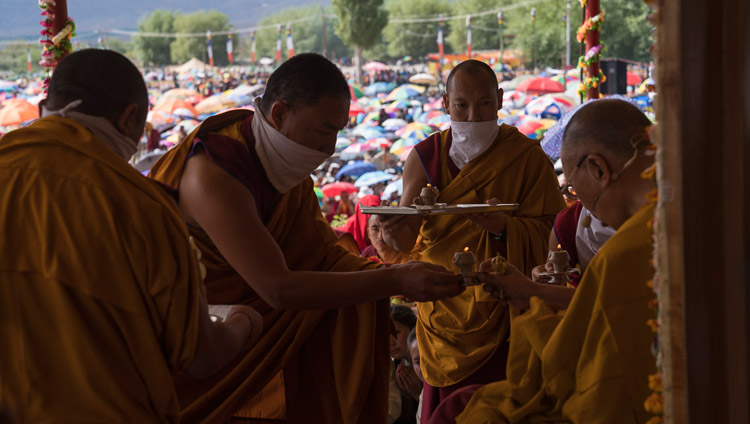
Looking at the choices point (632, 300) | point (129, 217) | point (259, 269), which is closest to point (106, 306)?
point (129, 217)

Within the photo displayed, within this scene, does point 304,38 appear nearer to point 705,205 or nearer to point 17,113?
point 17,113

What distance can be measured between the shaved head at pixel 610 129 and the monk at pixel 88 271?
3.51 ft

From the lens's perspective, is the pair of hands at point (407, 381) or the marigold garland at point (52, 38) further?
the pair of hands at point (407, 381)

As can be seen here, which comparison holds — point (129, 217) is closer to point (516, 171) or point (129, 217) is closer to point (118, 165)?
point (118, 165)

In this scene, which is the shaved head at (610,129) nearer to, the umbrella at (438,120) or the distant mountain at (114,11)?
the umbrella at (438,120)

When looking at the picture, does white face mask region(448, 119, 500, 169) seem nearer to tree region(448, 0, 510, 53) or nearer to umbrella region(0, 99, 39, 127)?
umbrella region(0, 99, 39, 127)

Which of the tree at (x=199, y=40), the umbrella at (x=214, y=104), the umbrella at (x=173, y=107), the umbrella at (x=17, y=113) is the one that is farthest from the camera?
the tree at (x=199, y=40)

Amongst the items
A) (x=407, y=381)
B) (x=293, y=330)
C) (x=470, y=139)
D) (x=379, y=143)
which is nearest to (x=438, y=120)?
(x=379, y=143)

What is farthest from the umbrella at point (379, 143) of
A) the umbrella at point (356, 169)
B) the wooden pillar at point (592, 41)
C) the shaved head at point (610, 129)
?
the shaved head at point (610, 129)

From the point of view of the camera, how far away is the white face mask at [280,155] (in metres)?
2.57

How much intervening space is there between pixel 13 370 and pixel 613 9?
59.6 meters

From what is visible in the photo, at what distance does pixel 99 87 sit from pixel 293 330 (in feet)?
3.71

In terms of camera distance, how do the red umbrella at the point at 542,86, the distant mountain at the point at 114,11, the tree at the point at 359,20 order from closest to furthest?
the red umbrella at the point at 542,86, the tree at the point at 359,20, the distant mountain at the point at 114,11

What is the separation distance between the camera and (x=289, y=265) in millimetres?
2764
